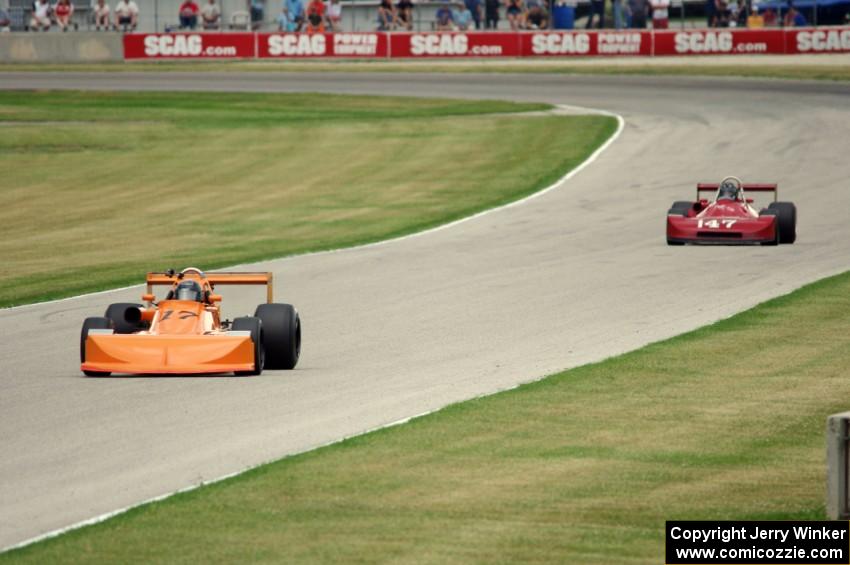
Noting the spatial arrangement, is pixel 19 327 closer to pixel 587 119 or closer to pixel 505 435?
pixel 505 435

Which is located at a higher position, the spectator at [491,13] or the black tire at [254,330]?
the spectator at [491,13]

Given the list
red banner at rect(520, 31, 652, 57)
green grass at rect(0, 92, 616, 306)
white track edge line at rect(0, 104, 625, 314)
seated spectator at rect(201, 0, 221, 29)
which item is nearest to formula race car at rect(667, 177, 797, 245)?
white track edge line at rect(0, 104, 625, 314)

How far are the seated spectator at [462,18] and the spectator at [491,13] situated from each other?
2.68 feet

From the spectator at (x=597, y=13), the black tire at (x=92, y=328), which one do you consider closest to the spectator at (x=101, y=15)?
the spectator at (x=597, y=13)

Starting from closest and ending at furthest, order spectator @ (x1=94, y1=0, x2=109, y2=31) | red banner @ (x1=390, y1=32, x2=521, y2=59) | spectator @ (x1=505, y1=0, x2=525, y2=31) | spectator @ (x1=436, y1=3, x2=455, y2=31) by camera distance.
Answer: spectator @ (x1=505, y1=0, x2=525, y2=31) < spectator @ (x1=436, y1=3, x2=455, y2=31) < red banner @ (x1=390, y1=32, x2=521, y2=59) < spectator @ (x1=94, y1=0, x2=109, y2=31)

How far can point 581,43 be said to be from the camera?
60.8 meters

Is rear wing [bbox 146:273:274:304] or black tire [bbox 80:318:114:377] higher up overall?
rear wing [bbox 146:273:274:304]

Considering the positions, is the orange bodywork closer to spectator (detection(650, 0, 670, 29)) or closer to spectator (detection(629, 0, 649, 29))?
spectator (detection(629, 0, 649, 29))

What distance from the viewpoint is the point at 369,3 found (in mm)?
62500

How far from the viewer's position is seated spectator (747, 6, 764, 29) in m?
59.1

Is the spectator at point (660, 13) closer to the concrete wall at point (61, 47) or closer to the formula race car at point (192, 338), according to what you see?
the concrete wall at point (61, 47)

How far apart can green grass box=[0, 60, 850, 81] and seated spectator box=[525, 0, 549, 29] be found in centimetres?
170

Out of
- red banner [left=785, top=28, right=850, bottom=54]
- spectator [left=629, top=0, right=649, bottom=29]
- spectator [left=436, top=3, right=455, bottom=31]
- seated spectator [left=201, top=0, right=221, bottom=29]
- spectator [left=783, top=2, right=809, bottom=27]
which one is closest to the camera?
red banner [left=785, top=28, right=850, bottom=54]

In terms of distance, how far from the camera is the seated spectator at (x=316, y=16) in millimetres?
61188
